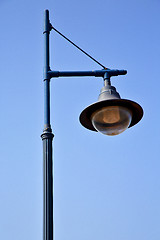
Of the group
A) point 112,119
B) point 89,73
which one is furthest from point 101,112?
point 89,73

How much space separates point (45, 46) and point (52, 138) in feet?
4.76

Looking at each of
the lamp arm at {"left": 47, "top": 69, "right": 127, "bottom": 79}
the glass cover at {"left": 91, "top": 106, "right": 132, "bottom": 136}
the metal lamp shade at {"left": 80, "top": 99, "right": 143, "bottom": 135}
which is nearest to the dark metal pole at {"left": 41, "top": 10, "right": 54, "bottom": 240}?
the lamp arm at {"left": 47, "top": 69, "right": 127, "bottom": 79}

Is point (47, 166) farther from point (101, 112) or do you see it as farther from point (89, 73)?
point (89, 73)

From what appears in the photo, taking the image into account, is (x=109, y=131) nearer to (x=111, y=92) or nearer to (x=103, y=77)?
(x=111, y=92)

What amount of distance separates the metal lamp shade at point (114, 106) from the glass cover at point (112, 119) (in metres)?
0.03

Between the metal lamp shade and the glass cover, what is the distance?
0.10ft

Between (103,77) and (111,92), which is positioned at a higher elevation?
(103,77)

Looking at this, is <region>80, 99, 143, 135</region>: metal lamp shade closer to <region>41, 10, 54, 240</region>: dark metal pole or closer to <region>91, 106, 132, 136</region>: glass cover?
<region>91, 106, 132, 136</region>: glass cover

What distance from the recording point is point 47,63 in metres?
5.02

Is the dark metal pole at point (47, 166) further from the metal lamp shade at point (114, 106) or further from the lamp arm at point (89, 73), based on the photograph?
the metal lamp shade at point (114, 106)

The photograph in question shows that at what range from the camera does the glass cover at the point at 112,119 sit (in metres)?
4.70

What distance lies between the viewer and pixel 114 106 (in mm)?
4676

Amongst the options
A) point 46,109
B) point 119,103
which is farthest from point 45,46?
point 119,103

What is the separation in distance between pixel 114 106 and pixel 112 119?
190 millimetres
